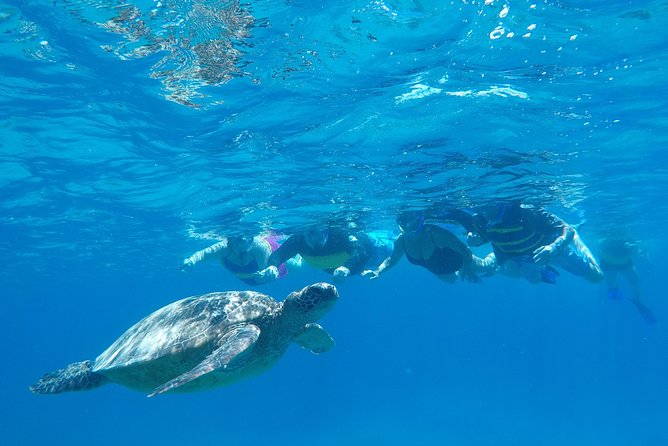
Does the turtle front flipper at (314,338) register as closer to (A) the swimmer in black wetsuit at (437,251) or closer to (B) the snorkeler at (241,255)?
(A) the swimmer in black wetsuit at (437,251)

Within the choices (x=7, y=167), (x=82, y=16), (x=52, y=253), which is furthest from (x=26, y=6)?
(x=52, y=253)

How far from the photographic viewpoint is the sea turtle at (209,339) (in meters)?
6.43

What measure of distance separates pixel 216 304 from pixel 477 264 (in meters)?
10.8

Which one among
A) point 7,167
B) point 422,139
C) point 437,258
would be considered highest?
point 7,167

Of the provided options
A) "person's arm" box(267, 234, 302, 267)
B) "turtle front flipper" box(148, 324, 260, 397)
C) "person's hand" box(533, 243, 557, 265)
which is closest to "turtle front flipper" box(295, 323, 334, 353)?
"turtle front flipper" box(148, 324, 260, 397)

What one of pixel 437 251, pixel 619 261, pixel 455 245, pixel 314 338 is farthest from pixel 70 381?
pixel 619 261

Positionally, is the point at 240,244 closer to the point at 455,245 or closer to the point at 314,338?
the point at 455,245

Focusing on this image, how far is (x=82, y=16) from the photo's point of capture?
801cm

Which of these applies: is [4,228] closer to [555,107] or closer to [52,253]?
[52,253]

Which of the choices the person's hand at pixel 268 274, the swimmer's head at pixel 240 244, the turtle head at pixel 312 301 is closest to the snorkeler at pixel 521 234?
the person's hand at pixel 268 274

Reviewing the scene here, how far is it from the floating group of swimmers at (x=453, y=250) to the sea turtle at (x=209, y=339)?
491 centimetres

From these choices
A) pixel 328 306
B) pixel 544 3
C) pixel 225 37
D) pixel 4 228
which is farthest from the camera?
pixel 4 228

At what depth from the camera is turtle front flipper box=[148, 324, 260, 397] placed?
15.9ft

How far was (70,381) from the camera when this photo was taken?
8.05 metres
